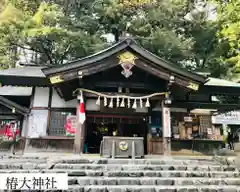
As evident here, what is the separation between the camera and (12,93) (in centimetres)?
1248

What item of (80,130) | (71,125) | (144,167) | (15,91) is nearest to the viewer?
(144,167)

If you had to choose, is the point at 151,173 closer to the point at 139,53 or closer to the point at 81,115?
the point at 81,115

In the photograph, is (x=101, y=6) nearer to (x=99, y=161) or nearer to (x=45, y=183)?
(x=99, y=161)

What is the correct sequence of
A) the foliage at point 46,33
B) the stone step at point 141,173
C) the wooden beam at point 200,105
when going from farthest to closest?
the foliage at point 46,33 → the wooden beam at point 200,105 → the stone step at point 141,173

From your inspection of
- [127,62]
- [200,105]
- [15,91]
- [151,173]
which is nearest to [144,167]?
[151,173]

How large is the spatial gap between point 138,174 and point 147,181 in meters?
0.46

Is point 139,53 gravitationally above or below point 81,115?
above

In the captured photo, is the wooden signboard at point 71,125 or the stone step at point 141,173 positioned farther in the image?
the wooden signboard at point 71,125

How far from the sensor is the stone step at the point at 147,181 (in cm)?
604

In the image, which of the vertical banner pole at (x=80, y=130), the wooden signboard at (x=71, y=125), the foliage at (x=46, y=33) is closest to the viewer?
the vertical banner pole at (x=80, y=130)

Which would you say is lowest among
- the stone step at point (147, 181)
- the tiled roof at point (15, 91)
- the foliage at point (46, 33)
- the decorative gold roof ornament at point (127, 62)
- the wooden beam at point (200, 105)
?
the stone step at point (147, 181)

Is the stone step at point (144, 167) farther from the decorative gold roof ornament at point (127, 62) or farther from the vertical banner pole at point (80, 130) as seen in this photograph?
the decorative gold roof ornament at point (127, 62)

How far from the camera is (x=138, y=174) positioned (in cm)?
659

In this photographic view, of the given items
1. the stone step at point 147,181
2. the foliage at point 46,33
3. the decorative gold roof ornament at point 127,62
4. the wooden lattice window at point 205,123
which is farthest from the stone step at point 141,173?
the foliage at point 46,33
